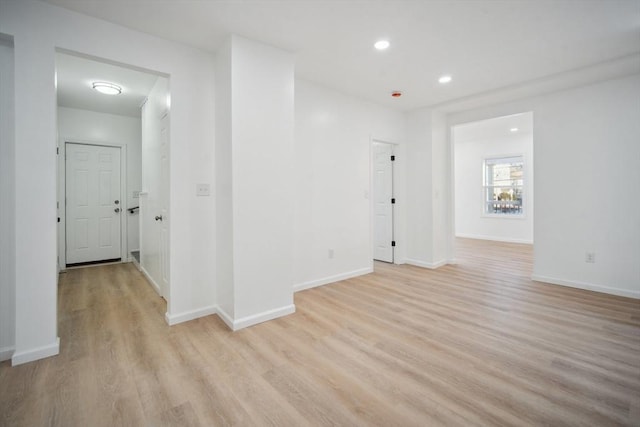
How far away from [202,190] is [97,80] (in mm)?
2433

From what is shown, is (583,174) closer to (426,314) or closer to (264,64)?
(426,314)

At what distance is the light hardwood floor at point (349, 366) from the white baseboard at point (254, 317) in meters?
0.08

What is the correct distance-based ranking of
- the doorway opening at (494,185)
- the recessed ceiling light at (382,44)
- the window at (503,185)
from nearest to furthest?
the recessed ceiling light at (382,44), the doorway opening at (494,185), the window at (503,185)

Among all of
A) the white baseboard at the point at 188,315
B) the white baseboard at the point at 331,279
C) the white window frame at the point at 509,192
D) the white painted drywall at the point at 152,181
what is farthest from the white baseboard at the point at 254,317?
the white window frame at the point at 509,192

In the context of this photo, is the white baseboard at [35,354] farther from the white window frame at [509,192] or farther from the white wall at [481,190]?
the white window frame at [509,192]

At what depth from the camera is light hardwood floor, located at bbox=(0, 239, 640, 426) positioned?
1635mm

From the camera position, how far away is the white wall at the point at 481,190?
7.35m

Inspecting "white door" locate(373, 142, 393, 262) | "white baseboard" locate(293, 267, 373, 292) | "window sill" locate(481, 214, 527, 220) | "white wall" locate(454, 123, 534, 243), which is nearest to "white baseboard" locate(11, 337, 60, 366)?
"white baseboard" locate(293, 267, 373, 292)

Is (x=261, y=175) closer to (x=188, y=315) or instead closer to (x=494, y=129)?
(x=188, y=315)

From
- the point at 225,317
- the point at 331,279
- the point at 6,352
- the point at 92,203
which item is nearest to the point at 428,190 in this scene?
the point at 331,279

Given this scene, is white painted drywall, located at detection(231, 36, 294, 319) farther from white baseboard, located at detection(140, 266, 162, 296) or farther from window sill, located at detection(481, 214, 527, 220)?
window sill, located at detection(481, 214, 527, 220)

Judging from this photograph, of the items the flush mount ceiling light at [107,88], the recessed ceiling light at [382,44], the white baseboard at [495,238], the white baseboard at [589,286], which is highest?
the flush mount ceiling light at [107,88]

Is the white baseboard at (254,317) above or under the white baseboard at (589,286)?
under

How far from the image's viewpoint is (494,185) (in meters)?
8.05
